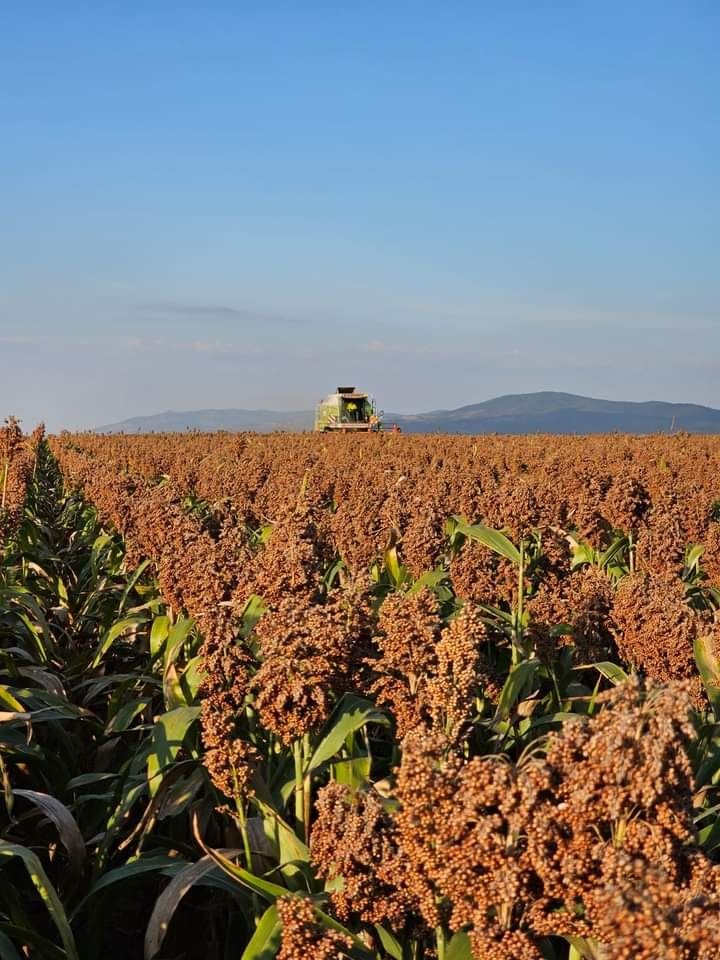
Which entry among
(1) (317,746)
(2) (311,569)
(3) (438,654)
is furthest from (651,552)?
(3) (438,654)

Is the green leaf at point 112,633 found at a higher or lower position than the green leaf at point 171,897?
higher

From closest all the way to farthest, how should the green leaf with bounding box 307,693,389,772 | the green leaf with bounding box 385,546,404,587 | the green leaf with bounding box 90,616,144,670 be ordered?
the green leaf with bounding box 307,693,389,772 → the green leaf with bounding box 90,616,144,670 → the green leaf with bounding box 385,546,404,587

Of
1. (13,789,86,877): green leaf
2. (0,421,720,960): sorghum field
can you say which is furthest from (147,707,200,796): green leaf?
(13,789,86,877): green leaf

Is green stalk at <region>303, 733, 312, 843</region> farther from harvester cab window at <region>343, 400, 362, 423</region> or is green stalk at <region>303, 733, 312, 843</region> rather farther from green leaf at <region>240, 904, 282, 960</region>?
harvester cab window at <region>343, 400, 362, 423</region>

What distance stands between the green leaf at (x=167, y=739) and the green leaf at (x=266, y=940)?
49.9 inches

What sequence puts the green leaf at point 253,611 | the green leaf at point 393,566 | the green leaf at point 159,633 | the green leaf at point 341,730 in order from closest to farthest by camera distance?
the green leaf at point 341,730 < the green leaf at point 253,611 < the green leaf at point 159,633 < the green leaf at point 393,566

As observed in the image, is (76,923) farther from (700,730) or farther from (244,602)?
(700,730)

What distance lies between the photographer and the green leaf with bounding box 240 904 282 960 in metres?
2.33

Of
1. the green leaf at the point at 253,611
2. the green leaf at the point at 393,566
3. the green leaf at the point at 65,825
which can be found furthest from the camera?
the green leaf at the point at 393,566

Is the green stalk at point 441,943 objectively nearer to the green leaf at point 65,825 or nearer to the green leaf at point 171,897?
the green leaf at point 171,897

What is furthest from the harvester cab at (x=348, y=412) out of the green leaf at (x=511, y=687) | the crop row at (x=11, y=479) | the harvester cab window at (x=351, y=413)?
the green leaf at (x=511, y=687)

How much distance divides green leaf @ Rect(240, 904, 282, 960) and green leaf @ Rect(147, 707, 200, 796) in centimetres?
127

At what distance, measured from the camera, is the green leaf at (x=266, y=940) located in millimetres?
2334

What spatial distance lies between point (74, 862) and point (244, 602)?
1.26 meters
